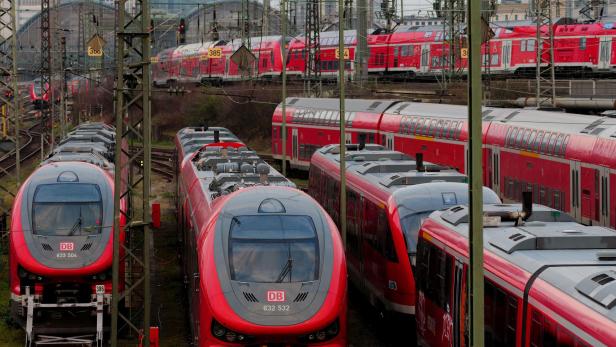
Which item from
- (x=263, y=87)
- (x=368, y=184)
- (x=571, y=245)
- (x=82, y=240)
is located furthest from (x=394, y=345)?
(x=263, y=87)

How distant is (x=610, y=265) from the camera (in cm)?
1127

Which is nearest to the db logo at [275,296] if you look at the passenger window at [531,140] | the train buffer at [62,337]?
the train buffer at [62,337]

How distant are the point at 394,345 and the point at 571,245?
7.30 m

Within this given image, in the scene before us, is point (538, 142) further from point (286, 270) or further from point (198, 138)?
point (286, 270)

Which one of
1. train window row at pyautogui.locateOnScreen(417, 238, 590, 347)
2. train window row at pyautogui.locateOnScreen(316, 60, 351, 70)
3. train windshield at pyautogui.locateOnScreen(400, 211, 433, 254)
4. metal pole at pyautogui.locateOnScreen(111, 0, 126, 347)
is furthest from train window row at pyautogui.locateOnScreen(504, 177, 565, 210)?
train window row at pyautogui.locateOnScreen(316, 60, 351, 70)

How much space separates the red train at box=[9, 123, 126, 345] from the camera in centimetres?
1848

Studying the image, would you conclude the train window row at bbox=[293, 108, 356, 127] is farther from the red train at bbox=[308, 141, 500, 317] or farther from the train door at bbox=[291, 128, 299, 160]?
the red train at bbox=[308, 141, 500, 317]

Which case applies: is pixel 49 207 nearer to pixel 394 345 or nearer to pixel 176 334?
pixel 176 334

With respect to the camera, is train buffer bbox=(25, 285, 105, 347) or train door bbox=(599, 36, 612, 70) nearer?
train buffer bbox=(25, 285, 105, 347)

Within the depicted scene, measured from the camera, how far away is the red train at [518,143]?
74.4 feet

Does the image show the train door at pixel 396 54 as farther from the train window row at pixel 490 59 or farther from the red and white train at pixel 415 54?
the train window row at pixel 490 59

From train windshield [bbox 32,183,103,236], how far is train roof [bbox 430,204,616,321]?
678 cm

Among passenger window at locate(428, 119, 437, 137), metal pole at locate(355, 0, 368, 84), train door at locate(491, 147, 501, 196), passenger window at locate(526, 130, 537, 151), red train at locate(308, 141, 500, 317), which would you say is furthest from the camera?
metal pole at locate(355, 0, 368, 84)

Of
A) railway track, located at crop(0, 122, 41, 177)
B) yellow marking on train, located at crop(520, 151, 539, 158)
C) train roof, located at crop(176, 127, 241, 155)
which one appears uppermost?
train roof, located at crop(176, 127, 241, 155)
